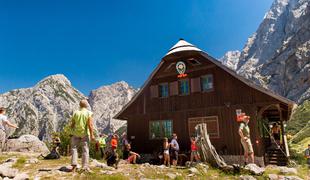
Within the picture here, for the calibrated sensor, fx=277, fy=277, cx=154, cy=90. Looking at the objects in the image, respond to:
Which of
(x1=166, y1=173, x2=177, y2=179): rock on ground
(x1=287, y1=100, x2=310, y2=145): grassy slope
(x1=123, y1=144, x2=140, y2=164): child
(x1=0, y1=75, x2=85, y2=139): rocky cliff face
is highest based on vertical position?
(x1=0, y1=75, x2=85, y2=139): rocky cliff face

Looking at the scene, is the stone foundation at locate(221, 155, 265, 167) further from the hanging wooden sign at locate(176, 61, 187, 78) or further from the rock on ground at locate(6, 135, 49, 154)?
the rock on ground at locate(6, 135, 49, 154)

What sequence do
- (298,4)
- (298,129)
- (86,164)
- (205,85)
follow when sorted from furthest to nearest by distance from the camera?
1. (298,4)
2. (298,129)
3. (205,85)
4. (86,164)

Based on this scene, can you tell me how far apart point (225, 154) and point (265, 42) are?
145 metres

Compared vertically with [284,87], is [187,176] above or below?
below

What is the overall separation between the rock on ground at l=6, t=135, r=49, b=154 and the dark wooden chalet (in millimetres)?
6745

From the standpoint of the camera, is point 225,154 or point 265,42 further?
point 265,42

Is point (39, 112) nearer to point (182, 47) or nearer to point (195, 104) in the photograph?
point (182, 47)

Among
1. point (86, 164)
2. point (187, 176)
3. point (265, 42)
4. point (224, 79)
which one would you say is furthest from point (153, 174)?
point (265, 42)

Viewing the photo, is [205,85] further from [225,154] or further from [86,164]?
[86,164]

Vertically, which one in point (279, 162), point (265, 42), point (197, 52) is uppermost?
point (265, 42)

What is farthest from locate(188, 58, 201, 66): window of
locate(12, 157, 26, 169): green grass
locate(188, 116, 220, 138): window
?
locate(12, 157, 26, 169): green grass

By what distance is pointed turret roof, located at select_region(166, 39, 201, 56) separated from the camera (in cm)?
2084

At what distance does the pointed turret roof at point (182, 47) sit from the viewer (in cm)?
2084

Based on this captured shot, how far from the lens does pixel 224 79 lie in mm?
19219
